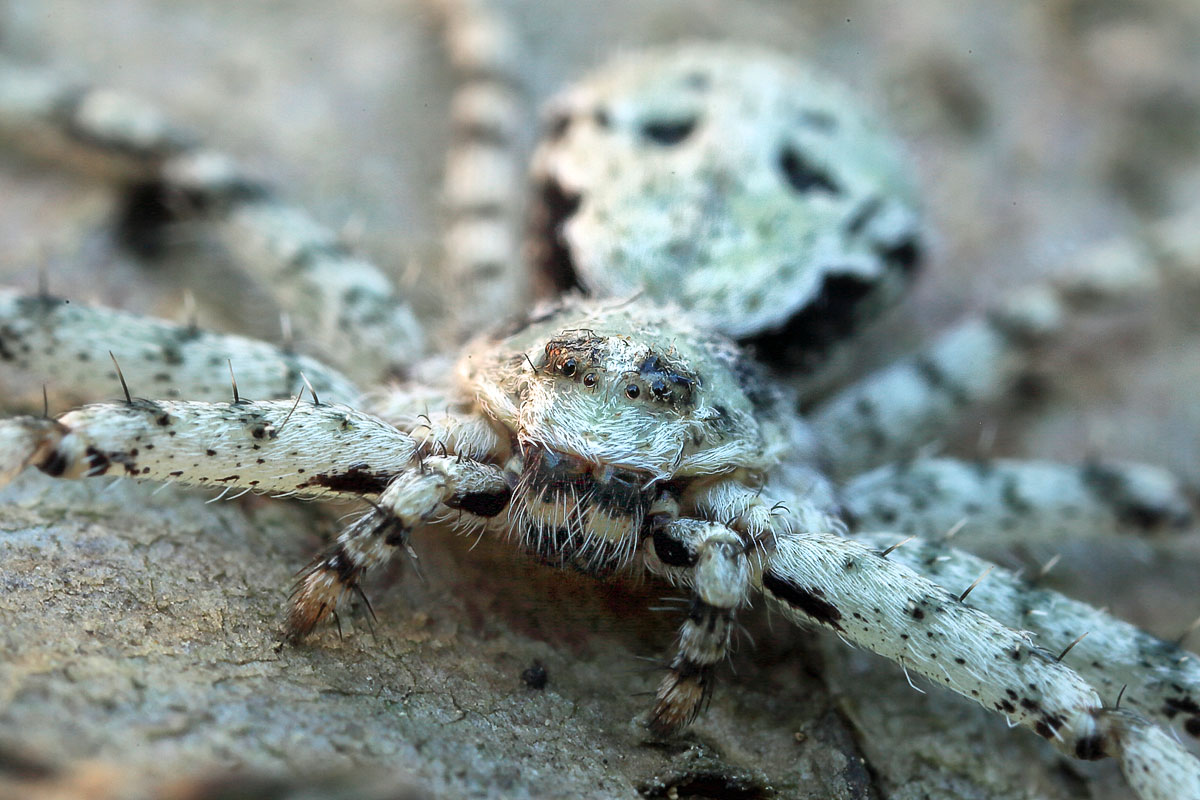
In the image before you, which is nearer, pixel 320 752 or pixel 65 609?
pixel 320 752

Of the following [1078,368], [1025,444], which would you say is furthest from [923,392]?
[1078,368]

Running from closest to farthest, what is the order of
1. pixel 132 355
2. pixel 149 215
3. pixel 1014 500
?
pixel 132 355 → pixel 1014 500 → pixel 149 215

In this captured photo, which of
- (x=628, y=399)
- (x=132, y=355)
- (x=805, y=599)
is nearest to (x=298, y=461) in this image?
(x=132, y=355)

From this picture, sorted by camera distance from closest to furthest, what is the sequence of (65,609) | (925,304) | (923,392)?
1. (65,609)
2. (923,392)
3. (925,304)

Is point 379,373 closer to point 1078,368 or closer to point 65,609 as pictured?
point 65,609

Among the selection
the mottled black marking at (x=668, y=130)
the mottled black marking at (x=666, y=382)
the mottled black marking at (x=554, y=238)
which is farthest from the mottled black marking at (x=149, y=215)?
the mottled black marking at (x=666, y=382)

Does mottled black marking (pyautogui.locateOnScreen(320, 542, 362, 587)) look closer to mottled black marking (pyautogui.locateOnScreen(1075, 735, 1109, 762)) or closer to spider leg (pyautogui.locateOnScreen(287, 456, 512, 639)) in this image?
spider leg (pyautogui.locateOnScreen(287, 456, 512, 639))

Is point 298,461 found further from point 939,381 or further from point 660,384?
point 939,381

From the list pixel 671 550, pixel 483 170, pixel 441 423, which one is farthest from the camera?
pixel 483 170
